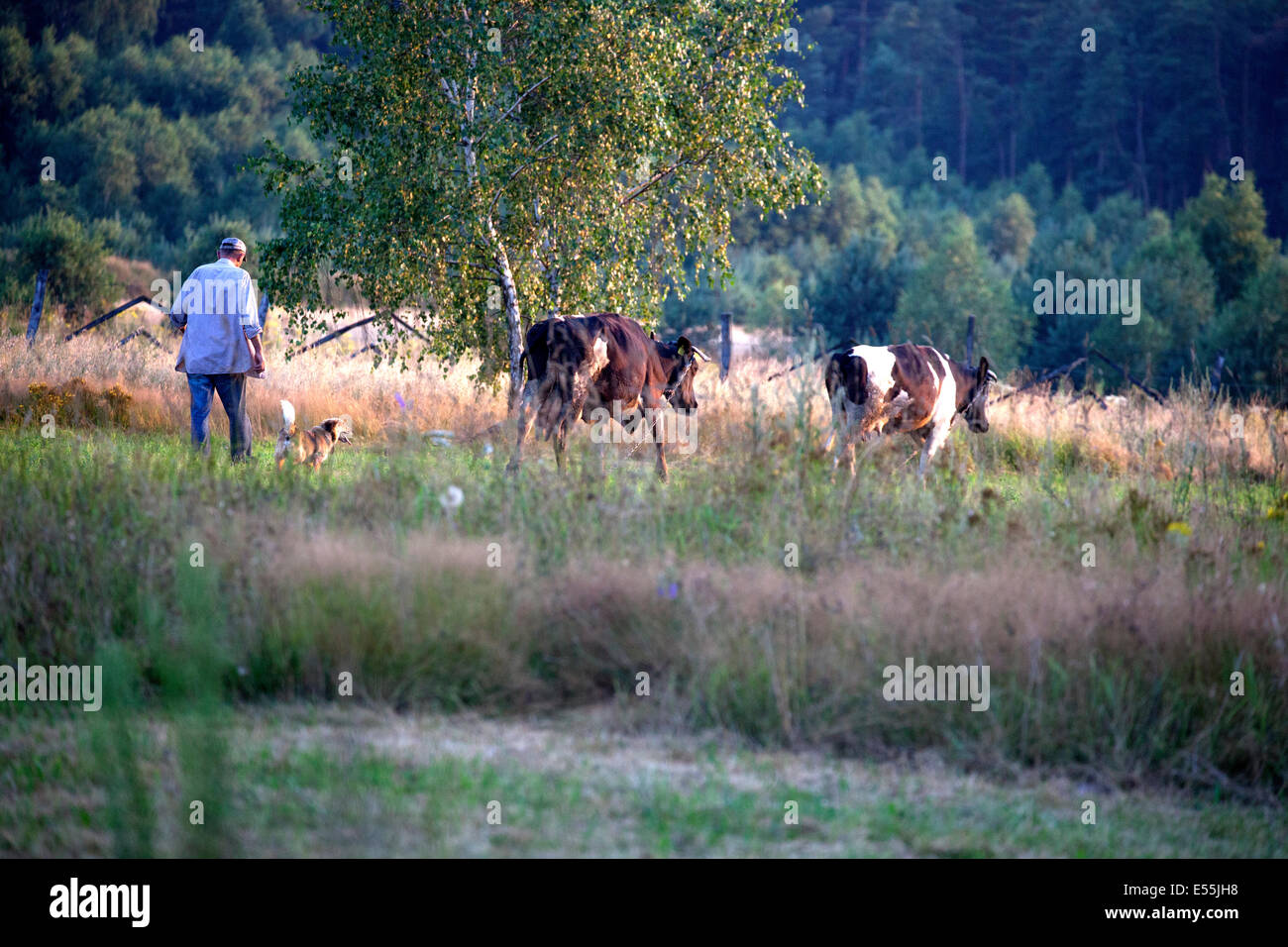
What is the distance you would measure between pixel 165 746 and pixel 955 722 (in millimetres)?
3446

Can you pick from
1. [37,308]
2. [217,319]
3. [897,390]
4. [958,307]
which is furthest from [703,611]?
[958,307]

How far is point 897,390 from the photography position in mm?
11977

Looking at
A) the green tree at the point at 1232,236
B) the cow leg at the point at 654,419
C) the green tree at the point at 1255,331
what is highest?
the green tree at the point at 1232,236

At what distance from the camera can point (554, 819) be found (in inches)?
166

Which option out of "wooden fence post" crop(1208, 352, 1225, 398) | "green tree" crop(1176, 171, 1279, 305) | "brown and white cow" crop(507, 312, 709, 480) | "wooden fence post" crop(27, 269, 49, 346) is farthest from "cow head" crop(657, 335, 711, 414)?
"green tree" crop(1176, 171, 1279, 305)

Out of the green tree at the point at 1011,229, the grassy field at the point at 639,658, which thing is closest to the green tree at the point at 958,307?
the green tree at the point at 1011,229

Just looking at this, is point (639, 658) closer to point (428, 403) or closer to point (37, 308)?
point (428, 403)

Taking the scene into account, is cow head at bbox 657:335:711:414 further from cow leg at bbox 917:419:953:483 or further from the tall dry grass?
cow leg at bbox 917:419:953:483

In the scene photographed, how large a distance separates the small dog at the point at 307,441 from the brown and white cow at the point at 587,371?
219 centimetres

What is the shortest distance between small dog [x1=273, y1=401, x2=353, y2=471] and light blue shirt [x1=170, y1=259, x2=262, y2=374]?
2.57ft

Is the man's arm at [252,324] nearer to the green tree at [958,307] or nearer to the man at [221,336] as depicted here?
the man at [221,336]

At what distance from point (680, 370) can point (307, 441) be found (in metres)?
3.90

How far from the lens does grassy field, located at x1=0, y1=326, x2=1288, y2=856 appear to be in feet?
13.8

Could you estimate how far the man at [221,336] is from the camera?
1034 cm
